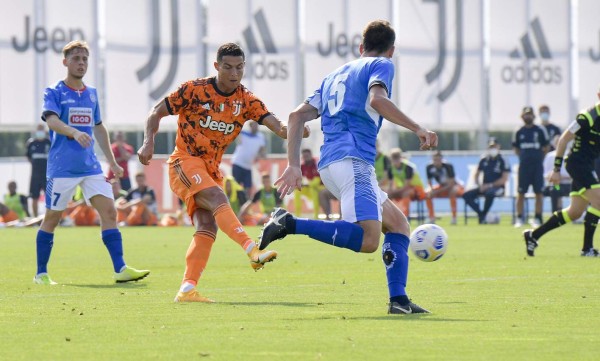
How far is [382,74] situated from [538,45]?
37.1 meters

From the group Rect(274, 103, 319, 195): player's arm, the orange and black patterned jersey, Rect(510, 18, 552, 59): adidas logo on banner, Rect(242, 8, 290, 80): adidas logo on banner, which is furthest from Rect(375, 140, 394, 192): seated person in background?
Rect(274, 103, 319, 195): player's arm

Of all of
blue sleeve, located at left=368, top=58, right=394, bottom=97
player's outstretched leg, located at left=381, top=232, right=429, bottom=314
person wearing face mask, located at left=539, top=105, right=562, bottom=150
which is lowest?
player's outstretched leg, located at left=381, top=232, right=429, bottom=314

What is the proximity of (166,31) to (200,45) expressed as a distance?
41.7 inches

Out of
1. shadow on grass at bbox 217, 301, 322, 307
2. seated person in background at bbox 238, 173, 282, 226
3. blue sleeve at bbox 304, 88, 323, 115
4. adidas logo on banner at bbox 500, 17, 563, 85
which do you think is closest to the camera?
blue sleeve at bbox 304, 88, 323, 115

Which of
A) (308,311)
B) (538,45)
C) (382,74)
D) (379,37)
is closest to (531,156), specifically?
(538,45)

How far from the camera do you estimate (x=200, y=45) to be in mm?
39469

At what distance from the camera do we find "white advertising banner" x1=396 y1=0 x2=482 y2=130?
42.7 meters

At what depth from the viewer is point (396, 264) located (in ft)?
30.7

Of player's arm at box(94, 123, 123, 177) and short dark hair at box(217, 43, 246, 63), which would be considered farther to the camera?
player's arm at box(94, 123, 123, 177)

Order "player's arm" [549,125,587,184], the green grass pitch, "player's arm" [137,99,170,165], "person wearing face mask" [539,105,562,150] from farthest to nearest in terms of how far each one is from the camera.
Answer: "person wearing face mask" [539,105,562,150], "player's arm" [549,125,587,184], "player's arm" [137,99,170,165], the green grass pitch

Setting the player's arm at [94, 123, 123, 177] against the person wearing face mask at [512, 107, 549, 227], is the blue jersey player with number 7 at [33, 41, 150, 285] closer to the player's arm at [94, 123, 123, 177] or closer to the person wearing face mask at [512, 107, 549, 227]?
the player's arm at [94, 123, 123, 177]

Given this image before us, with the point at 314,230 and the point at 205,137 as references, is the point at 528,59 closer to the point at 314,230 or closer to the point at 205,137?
the point at 205,137

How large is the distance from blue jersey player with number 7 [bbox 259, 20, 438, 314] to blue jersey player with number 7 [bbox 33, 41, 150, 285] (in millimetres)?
3872

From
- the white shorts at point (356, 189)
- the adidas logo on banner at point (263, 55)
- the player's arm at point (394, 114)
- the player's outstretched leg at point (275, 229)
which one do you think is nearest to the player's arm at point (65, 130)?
the white shorts at point (356, 189)
